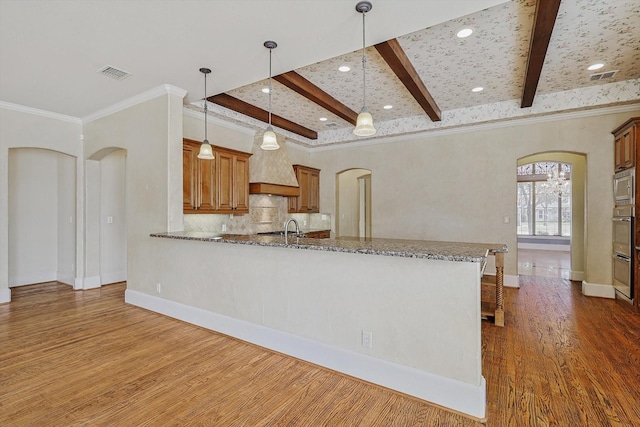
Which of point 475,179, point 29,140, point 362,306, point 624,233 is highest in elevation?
point 29,140

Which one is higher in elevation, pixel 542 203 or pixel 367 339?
pixel 542 203

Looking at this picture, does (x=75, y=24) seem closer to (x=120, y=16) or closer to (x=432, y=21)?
(x=120, y=16)

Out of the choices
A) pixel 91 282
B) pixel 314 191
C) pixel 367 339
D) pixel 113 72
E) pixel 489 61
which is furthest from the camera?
pixel 314 191

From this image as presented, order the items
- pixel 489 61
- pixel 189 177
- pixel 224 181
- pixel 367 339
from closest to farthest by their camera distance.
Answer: pixel 367 339, pixel 489 61, pixel 189 177, pixel 224 181

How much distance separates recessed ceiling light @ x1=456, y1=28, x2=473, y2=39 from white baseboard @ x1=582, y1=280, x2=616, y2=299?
422 cm

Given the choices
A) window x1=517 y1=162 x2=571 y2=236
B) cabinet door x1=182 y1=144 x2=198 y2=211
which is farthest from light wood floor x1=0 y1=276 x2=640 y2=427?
window x1=517 y1=162 x2=571 y2=236

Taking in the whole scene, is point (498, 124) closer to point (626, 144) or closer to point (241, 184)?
point (626, 144)

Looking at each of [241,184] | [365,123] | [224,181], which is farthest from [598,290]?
[224,181]

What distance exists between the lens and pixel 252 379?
2383 mm

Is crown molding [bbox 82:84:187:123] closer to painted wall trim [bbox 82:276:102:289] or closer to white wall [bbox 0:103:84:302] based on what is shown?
white wall [bbox 0:103:84:302]

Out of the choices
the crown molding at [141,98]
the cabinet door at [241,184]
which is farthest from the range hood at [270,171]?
the crown molding at [141,98]

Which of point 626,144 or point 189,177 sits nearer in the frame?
point 626,144

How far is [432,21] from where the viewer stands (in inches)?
97.6

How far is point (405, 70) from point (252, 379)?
3.36m
